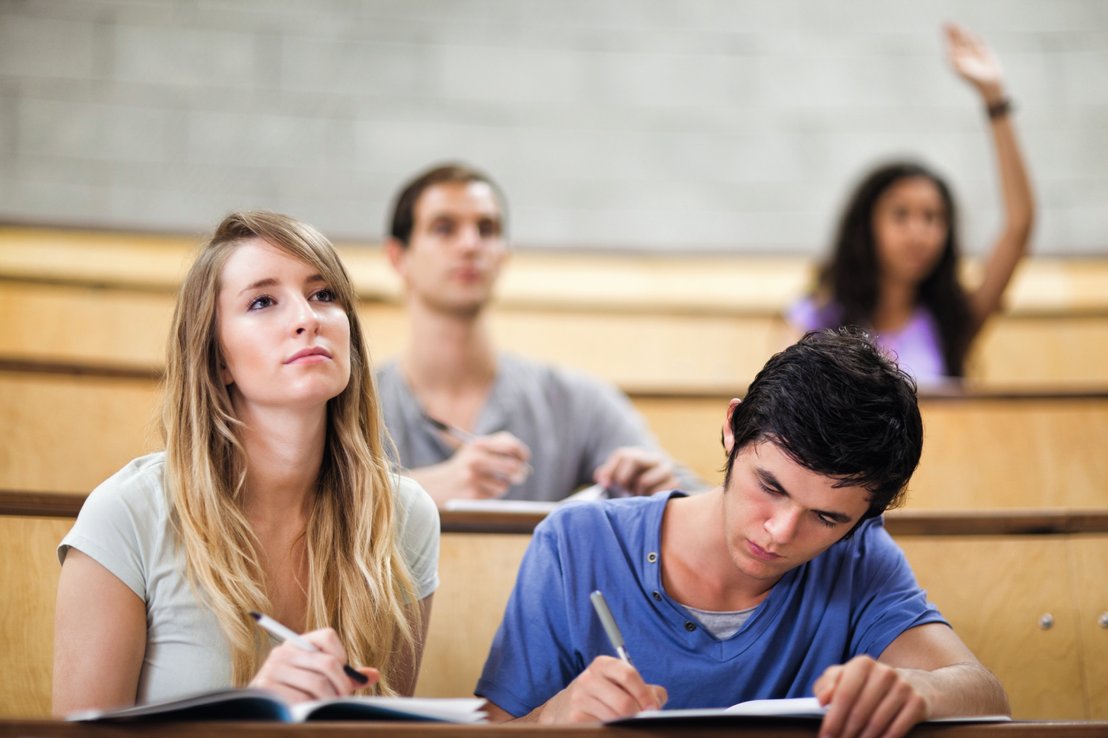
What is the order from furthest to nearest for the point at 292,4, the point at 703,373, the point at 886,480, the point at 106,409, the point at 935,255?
the point at 292,4, the point at 703,373, the point at 935,255, the point at 106,409, the point at 886,480

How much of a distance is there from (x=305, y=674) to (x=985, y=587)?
618 mm

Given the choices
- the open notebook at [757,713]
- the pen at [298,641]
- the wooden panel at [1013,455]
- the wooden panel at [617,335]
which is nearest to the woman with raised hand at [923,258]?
the wooden panel at [617,335]

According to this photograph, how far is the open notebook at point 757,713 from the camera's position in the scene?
62 cm

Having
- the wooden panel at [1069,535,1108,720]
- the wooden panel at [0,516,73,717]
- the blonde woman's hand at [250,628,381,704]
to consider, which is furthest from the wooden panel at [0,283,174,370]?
the wooden panel at [1069,535,1108,720]

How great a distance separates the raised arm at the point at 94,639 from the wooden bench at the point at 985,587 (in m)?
0.19

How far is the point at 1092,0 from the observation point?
2344mm

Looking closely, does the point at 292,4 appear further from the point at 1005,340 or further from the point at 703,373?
the point at 1005,340

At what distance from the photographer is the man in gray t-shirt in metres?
1.45

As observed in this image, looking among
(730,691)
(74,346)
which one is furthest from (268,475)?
(74,346)

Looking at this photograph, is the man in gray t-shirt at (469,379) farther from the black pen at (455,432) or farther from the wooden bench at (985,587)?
the wooden bench at (985,587)

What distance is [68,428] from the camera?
146 cm

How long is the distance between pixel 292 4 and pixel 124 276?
62 cm

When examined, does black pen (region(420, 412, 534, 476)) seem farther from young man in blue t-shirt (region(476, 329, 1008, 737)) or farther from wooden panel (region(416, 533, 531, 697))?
young man in blue t-shirt (region(476, 329, 1008, 737))

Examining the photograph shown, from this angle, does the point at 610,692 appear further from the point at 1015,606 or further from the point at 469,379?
the point at 469,379
